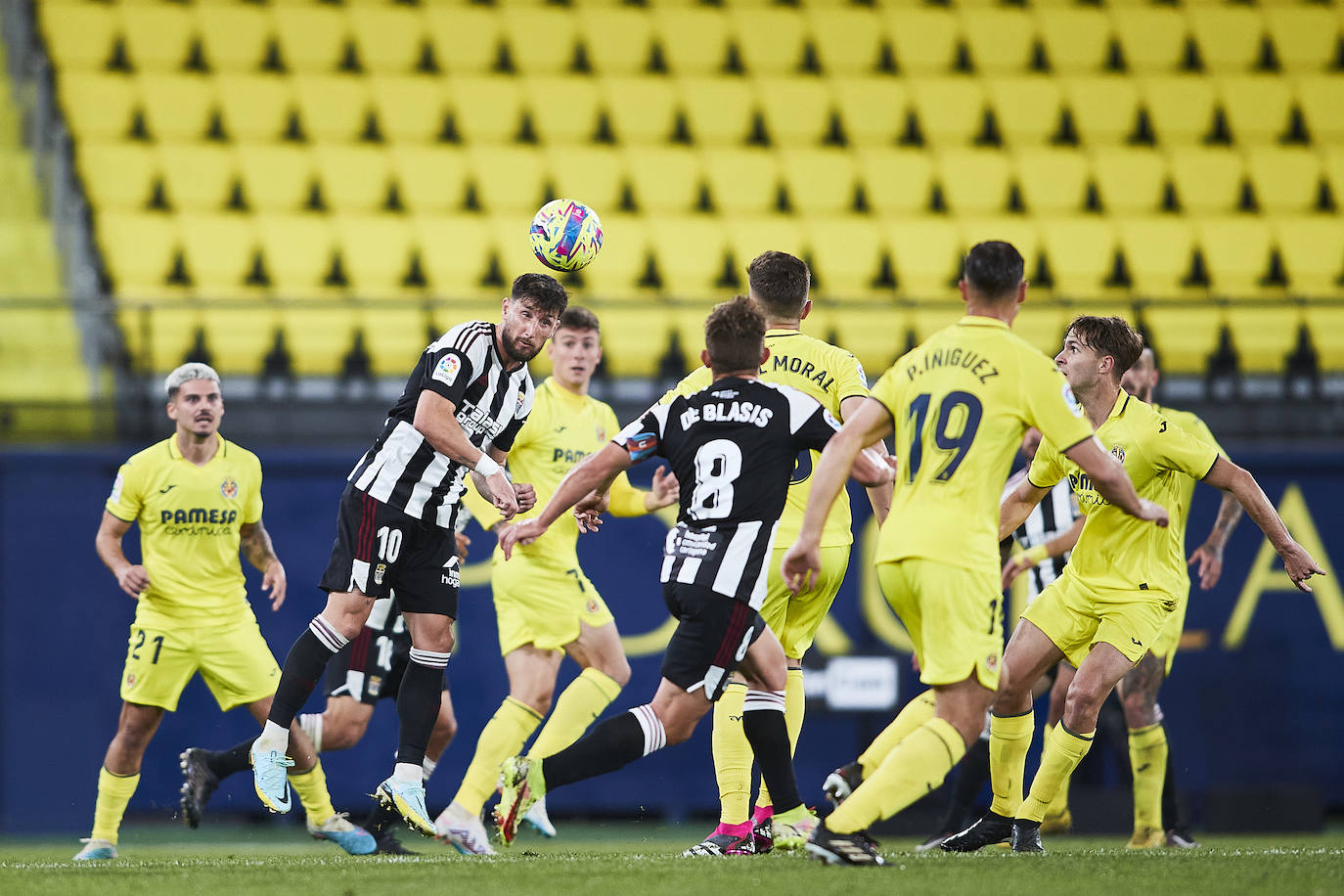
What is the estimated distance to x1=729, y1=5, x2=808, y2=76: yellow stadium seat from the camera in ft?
50.5

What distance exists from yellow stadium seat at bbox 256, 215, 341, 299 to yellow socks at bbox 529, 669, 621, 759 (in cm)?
585

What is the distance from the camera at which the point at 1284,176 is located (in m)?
14.7

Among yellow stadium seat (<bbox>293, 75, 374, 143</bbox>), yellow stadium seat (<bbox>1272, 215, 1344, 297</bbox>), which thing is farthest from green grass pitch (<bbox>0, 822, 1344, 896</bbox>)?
yellow stadium seat (<bbox>293, 75, 374, 143</bbox>)

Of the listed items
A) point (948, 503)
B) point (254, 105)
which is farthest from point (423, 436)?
point (254, 105)

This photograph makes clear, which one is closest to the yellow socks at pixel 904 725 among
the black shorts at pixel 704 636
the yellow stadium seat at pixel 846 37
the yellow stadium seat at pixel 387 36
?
A: the black shorts at pixel 704 636

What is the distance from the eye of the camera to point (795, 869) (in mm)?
5391

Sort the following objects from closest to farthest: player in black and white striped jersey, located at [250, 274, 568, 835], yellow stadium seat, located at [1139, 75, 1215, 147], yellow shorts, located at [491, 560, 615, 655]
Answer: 1. player in black and white striped jersey, located at [250, 274, 568, 835]
2. yellow shorts, located at [491, 560, 615, 655]
3. yellow stadium seat, located at [1139, 75, 1215, 147]

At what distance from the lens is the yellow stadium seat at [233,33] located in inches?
575

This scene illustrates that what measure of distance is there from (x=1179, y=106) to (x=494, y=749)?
1085 centimetres

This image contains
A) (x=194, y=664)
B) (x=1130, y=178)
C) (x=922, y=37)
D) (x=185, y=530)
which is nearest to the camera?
(x=194, y=664)

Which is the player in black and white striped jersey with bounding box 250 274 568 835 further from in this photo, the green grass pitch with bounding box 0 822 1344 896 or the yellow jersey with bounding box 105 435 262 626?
the yellow jersey with bounding box 105 435 262 626

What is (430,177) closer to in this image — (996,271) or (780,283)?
(780,283)

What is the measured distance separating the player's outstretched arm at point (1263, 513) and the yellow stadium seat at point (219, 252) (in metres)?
8.52

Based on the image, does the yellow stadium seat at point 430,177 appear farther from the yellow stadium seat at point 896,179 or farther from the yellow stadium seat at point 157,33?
the yellow stadium seat at point 896,179
